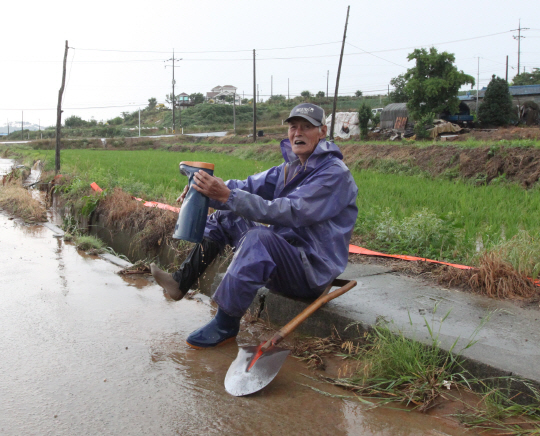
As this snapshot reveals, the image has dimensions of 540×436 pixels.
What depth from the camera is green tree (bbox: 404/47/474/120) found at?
77.4 ft

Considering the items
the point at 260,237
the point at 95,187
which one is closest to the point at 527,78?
the point at 95,187

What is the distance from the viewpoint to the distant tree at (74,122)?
58438 millimetres

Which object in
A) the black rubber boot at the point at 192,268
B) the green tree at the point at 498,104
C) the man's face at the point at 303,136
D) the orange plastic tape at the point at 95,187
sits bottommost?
the black rubber boot at the point at 192,268

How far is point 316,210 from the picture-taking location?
2.59m

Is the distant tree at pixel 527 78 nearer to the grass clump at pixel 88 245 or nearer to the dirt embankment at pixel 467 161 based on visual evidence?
the dirt embankment at pixel 467 161

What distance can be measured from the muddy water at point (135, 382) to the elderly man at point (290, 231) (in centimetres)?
34

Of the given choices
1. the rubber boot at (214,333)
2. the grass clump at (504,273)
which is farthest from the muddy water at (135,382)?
the grass clump at (504,273)

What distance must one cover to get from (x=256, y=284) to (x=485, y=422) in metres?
1.18

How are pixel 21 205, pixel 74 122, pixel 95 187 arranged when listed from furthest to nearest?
pixel 74 122
pixel 95 187
pixel 21 205

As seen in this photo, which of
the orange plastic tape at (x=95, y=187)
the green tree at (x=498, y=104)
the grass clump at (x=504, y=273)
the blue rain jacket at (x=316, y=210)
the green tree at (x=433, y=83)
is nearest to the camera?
the blue rain jacket at (x=316, y=210)

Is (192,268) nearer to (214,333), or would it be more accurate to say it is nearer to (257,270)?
(214,333)

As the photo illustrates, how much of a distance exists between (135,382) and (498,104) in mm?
23678

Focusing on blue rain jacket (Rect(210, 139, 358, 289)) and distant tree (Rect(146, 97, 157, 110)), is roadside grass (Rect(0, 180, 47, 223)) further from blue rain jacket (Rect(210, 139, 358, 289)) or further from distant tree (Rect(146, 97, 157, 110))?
distant tree (Rect(146, 97, 157, 110))

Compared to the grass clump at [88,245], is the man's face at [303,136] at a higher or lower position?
higher
